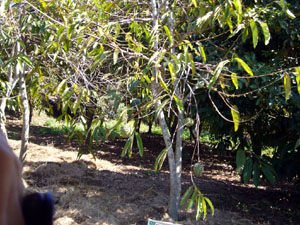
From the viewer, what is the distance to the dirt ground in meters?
4.12

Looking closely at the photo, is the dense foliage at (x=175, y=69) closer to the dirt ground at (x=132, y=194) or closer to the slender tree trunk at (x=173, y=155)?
the slender tree trunk at (x=173, y=155)

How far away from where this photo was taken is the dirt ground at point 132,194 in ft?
13.5

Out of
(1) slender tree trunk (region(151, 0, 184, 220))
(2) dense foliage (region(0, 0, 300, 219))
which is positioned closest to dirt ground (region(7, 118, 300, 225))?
(1) slender tree trunk (region(151, 0, 184, 220))

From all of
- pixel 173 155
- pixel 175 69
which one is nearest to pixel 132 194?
pixel 173 155

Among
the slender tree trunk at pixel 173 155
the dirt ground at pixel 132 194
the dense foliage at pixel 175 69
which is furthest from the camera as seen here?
the dirt ground at pixel 132 194

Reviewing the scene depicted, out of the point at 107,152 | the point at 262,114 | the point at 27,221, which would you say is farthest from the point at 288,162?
the point at 107,152

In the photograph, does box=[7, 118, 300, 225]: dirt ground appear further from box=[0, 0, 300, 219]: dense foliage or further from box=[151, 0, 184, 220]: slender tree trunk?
box=[0, 0, 300, 219]: dense foliage

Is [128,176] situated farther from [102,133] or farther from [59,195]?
[102,133]

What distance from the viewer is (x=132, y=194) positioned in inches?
202

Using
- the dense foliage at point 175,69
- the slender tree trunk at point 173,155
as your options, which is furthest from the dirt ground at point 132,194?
the dense foliage at point 175,69

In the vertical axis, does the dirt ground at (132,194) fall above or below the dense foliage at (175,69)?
below

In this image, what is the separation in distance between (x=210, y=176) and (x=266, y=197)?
6.87ft

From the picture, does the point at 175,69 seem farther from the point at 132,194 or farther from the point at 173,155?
the point at 132,194

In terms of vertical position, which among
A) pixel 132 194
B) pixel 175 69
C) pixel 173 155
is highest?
pixel 175 69
